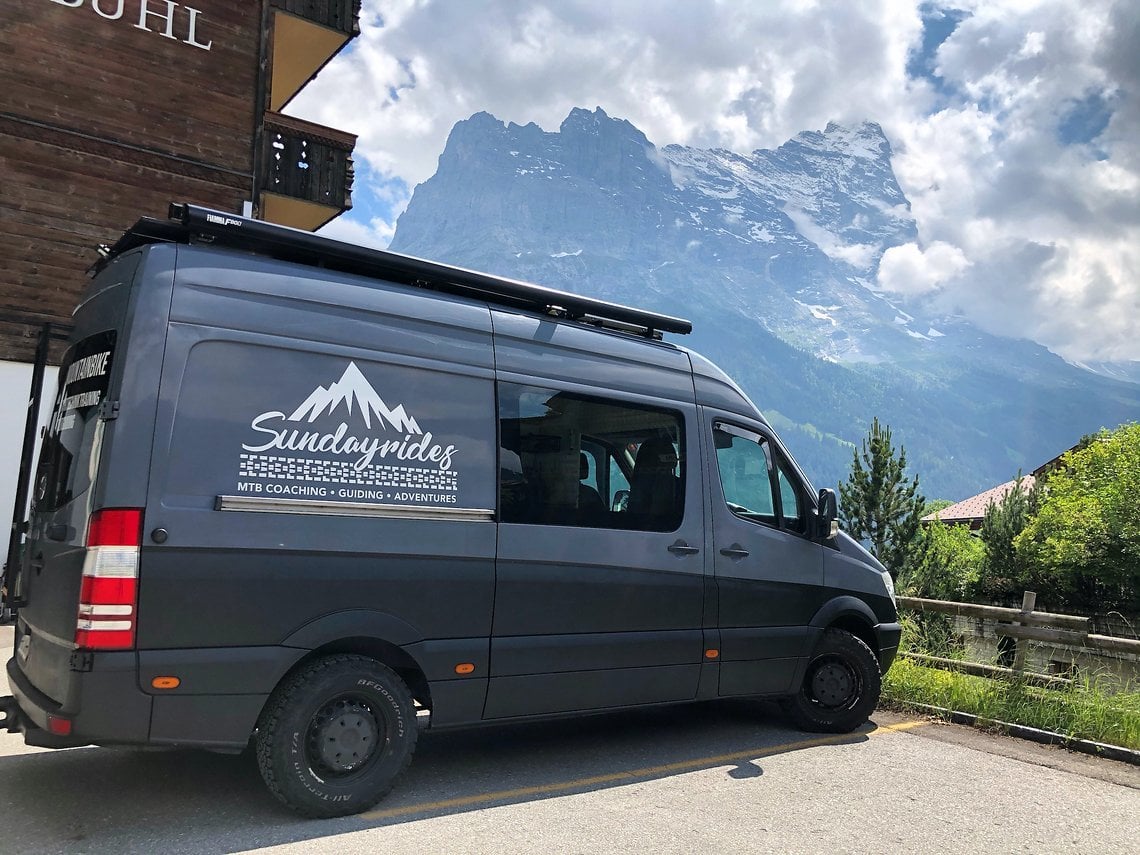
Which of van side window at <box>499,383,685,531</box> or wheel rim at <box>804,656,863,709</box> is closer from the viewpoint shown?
van side window at <box>499,383,685,531</box>

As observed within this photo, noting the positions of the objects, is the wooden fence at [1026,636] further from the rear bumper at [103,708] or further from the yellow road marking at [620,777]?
the rear bumper at [103,708]

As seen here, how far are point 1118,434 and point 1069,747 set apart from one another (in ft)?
144

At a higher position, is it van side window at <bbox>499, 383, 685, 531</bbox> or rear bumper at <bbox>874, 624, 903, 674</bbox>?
van side window at <bbox>499, 383, 685, 531</bbox>

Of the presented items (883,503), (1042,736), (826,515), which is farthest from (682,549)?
(883,503)

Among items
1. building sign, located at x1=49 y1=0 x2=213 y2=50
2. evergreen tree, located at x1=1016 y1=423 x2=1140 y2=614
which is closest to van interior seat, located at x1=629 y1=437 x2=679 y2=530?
building sign, located at x1=49 y1=0 x2=213 y2=50

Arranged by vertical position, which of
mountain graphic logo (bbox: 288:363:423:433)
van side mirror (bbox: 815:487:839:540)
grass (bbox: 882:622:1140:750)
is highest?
mountain graphic logo (bbox: 288:363:423:433)

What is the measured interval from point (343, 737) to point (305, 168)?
1320 centimetres

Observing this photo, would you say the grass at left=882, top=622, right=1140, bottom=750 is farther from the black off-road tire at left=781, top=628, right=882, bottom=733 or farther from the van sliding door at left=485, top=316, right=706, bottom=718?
the van sliding door at left=485, top=316, right=706, bottom=718

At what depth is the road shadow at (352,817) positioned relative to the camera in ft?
13.0

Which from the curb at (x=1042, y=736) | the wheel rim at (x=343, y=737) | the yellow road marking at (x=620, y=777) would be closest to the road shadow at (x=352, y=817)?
the yellow road marking at (x=620, y=777)

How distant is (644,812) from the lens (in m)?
4.57

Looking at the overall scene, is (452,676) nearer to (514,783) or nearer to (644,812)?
(514,783)

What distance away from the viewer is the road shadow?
3957 millimetres

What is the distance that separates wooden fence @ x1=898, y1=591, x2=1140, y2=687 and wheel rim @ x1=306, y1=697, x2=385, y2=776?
554 centimetres
